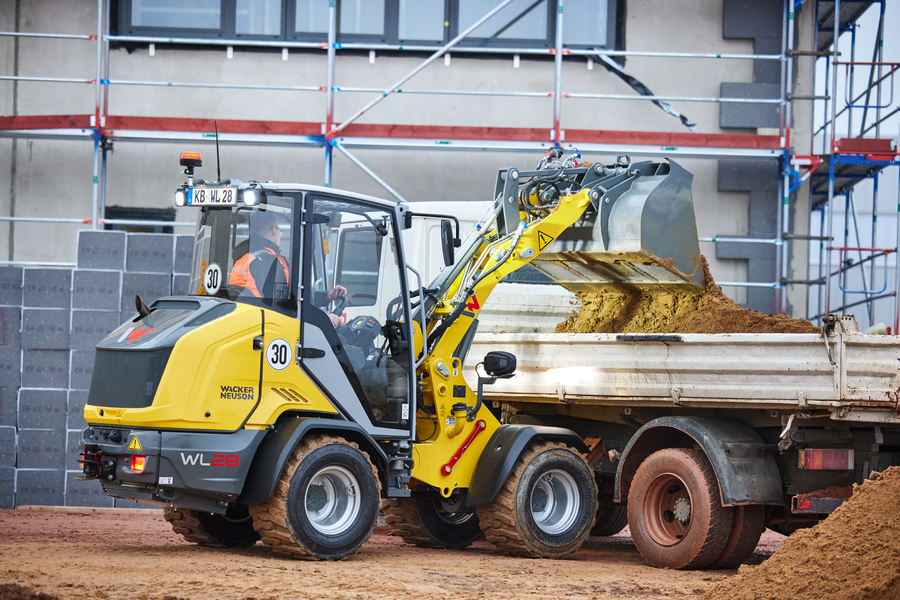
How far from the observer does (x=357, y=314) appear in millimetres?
7562

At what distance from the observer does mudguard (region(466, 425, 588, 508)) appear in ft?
26.6

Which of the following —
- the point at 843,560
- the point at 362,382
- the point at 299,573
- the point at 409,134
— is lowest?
the point at 299,573

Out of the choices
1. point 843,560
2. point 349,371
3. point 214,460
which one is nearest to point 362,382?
point 349,371

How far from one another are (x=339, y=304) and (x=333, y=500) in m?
1.36

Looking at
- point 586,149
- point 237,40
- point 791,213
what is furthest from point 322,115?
point 791,213

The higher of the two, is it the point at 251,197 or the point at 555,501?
the point at 251,197

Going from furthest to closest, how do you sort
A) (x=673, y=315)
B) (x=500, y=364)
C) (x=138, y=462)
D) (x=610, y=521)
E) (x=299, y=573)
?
1. (x=610, y=521)
2. (x=673, y=315)
3. (x=500, y=364)
4. (x=138, y=462)
5. (x=299, y=573)

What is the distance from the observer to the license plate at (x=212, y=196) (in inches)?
287

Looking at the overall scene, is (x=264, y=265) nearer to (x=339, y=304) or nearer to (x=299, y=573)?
(x=339, y=304)

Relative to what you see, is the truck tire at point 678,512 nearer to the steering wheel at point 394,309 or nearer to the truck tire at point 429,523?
the truck tire at point 429,523

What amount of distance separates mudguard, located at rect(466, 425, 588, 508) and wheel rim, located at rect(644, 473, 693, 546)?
95cm

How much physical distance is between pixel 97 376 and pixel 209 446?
3.40 feet

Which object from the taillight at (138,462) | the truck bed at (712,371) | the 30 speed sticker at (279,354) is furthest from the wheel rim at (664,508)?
the taillight at (138,462)

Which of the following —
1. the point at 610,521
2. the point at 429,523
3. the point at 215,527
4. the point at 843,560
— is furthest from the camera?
the point at 610,521
